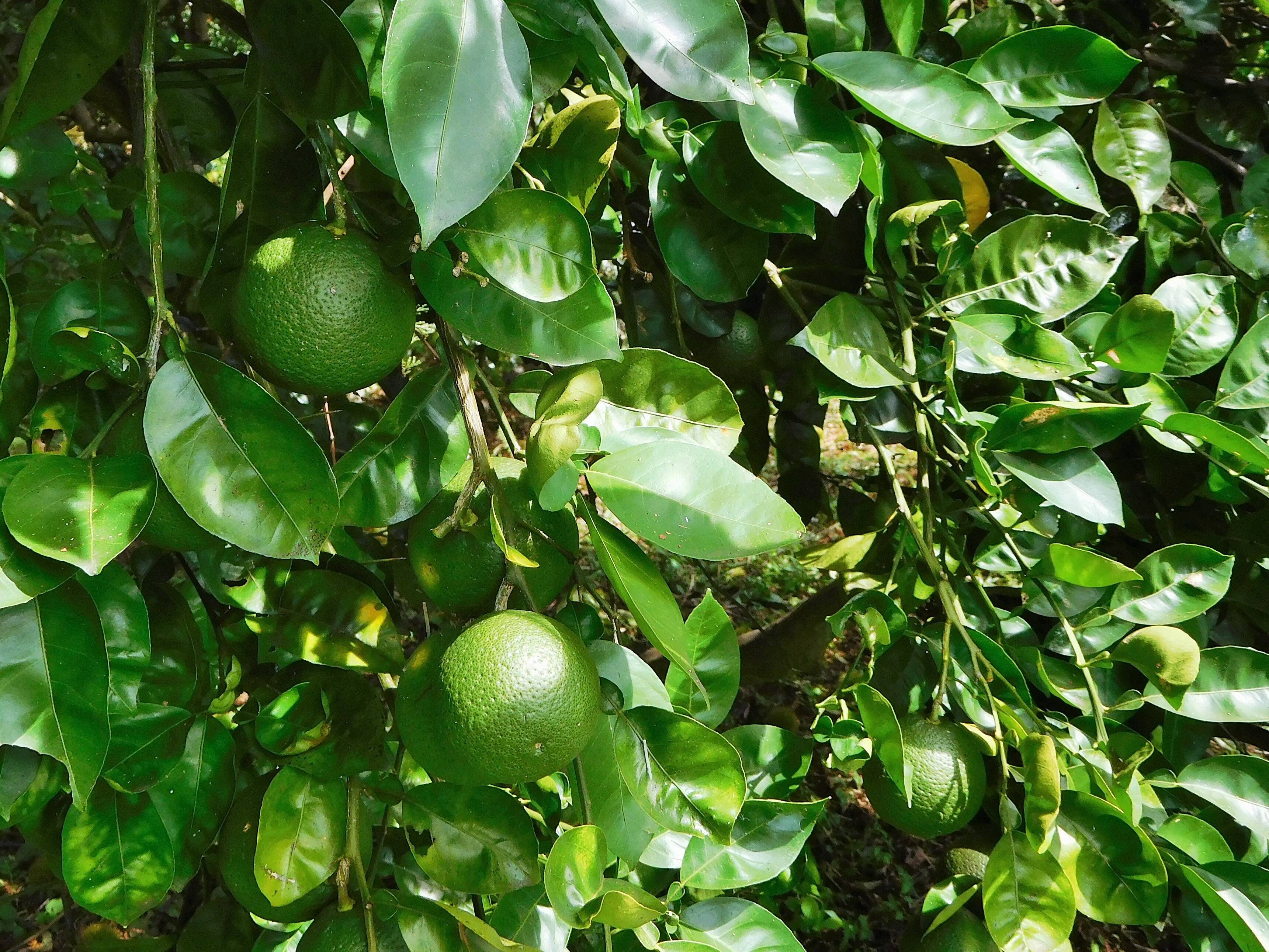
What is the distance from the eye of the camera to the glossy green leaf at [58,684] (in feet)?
2.04

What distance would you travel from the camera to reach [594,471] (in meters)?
0.61

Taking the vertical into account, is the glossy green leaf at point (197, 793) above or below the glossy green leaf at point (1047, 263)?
below

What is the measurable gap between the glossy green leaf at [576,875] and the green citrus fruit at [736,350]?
0.73 m

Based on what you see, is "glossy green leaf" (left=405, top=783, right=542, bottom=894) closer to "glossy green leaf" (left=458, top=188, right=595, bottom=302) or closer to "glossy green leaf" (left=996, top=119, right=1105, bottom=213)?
"glossy green leaf" (left=458, top=188, right=595, bottom=302)

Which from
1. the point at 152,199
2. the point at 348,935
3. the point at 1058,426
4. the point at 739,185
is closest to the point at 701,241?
the point at 739,185

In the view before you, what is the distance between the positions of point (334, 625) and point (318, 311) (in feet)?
1.06

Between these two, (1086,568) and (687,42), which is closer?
(687,42)

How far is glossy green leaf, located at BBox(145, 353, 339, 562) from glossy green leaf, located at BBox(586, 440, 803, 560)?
0.68 ft

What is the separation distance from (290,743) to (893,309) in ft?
2.82

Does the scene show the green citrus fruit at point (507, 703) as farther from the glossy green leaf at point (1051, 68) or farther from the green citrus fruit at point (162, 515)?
the glossy green leaf at point (1051, 68)

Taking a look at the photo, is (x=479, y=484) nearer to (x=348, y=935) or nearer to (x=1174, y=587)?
(x=348, y=935)

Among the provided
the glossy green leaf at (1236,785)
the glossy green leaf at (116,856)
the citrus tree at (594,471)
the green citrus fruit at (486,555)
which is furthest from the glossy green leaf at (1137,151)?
the glossy green leaf at (116,856)

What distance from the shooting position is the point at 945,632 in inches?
39.6

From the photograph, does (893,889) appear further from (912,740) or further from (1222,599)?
(912,740)
